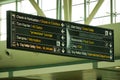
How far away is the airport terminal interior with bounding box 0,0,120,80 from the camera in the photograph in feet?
35.2

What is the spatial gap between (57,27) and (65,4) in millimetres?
4633

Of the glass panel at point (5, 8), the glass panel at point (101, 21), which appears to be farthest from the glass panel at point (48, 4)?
the glass panel at point (101, 21)

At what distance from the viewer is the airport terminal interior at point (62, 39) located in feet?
35.2

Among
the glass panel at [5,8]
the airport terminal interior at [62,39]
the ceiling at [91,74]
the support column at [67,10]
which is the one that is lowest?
the ceiling at [91,74]

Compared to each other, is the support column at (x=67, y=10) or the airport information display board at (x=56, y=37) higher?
the support column at (x=67, y=10)

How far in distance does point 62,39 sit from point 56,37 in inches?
10.4

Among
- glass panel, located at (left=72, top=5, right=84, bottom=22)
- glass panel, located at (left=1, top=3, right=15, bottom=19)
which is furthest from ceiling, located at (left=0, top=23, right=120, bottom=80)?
glass panel, located at (left=1, top=3, right=15, bottom=19)

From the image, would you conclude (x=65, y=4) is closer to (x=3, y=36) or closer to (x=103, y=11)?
(x=103, y=11)

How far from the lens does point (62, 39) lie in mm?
11555

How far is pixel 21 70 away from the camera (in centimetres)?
1916

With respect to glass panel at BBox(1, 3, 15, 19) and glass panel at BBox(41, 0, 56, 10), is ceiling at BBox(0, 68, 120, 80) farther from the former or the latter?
glass panel at BBox(1, 3, 15, 19)

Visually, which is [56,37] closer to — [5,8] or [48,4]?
[48,4]

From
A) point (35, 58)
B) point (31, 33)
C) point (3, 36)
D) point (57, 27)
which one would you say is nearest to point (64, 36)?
point (57, 27)

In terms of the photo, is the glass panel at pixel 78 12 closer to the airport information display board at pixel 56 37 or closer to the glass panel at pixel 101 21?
the glass panel at pixel 101 21
